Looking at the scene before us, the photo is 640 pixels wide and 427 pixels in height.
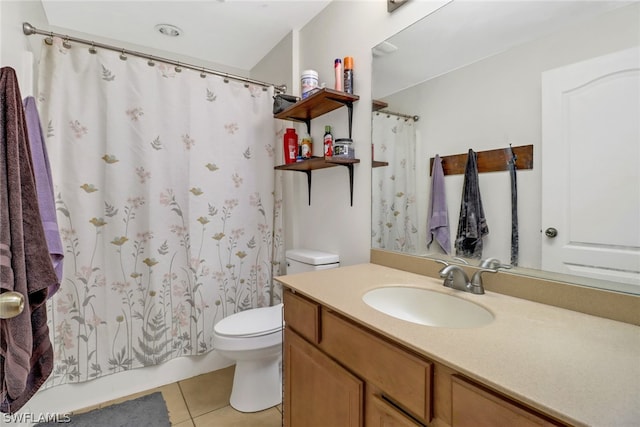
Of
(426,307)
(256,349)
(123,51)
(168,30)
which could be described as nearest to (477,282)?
(426,307)

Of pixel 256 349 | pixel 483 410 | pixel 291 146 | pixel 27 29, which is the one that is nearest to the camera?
pixel 483 410

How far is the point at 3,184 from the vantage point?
764 mm

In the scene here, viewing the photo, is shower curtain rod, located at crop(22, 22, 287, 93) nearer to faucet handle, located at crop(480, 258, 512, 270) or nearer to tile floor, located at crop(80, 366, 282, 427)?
faucet handle, located at crop(480, 258, 512, 270)

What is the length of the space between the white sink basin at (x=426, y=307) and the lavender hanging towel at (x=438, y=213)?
24 centimetres

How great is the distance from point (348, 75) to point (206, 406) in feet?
6.64

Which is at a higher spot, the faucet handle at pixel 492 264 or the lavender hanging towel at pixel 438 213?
the lavender hanging towel at pixel 438 213

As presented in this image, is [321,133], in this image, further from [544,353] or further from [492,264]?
[544,353]

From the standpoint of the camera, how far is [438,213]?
1.28m

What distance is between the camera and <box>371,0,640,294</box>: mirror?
80 centimetres

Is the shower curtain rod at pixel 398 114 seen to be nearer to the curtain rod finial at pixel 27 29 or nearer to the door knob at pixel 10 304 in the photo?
the door knob at pixel 10 304

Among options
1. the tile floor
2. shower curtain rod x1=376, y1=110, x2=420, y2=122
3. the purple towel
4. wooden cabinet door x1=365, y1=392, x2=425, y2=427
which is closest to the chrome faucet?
wooden cabinet door x1=365, y1=392, x2=425, y2=427

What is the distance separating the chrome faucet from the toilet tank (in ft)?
2.52

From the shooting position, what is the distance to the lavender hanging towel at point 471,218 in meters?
1.13

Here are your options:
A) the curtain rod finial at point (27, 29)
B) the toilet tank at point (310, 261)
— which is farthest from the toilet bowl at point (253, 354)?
the curtain rod finial at point (27, 29)
